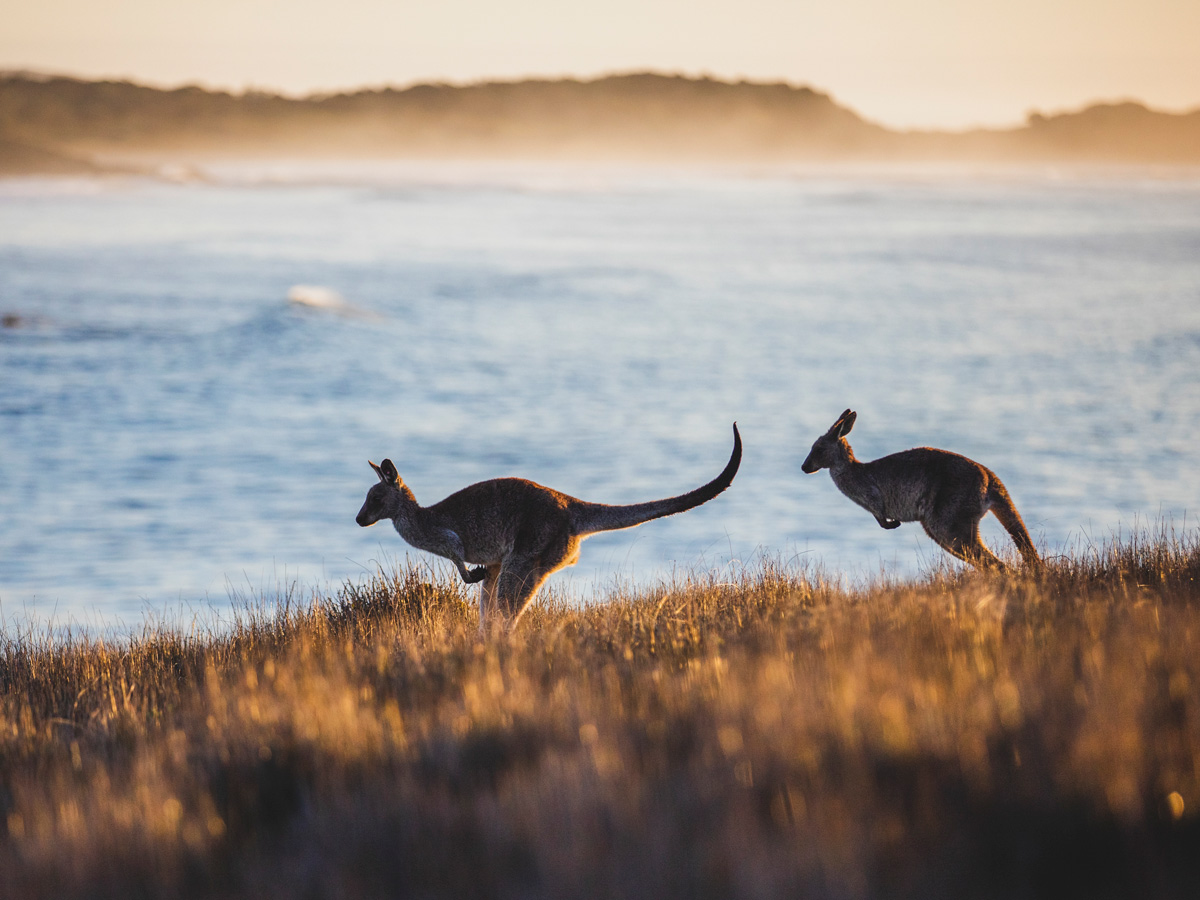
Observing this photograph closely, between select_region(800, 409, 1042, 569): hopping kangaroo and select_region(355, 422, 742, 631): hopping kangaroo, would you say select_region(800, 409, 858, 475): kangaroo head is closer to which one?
select_region(800, 409, 1042, 569): hopping kangaroo

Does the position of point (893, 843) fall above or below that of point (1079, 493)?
above

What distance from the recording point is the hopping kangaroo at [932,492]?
736 centimetres

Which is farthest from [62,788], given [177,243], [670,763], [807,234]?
[807,234]

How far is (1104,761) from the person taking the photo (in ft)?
12.1

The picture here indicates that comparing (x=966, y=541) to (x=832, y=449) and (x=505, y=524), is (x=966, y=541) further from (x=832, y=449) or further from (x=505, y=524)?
(x=505, y=524)

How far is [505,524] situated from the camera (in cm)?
698

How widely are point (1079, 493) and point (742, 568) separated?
73.6 ft

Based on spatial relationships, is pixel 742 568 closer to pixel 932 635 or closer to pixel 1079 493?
pixel 932 635

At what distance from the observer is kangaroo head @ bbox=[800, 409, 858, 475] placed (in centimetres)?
755

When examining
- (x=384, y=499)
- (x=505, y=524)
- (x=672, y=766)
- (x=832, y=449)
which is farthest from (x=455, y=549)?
(x=672, y=766)

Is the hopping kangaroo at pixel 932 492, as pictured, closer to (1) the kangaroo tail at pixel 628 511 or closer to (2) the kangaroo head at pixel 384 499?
(1) the kangaroo tail at pixel 628 511

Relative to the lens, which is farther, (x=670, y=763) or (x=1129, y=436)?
(x=1129, y=436)

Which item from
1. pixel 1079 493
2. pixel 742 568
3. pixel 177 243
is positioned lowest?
pixel 1079 493

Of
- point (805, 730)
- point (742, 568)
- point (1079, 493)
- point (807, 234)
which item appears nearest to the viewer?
point (805, 730)
